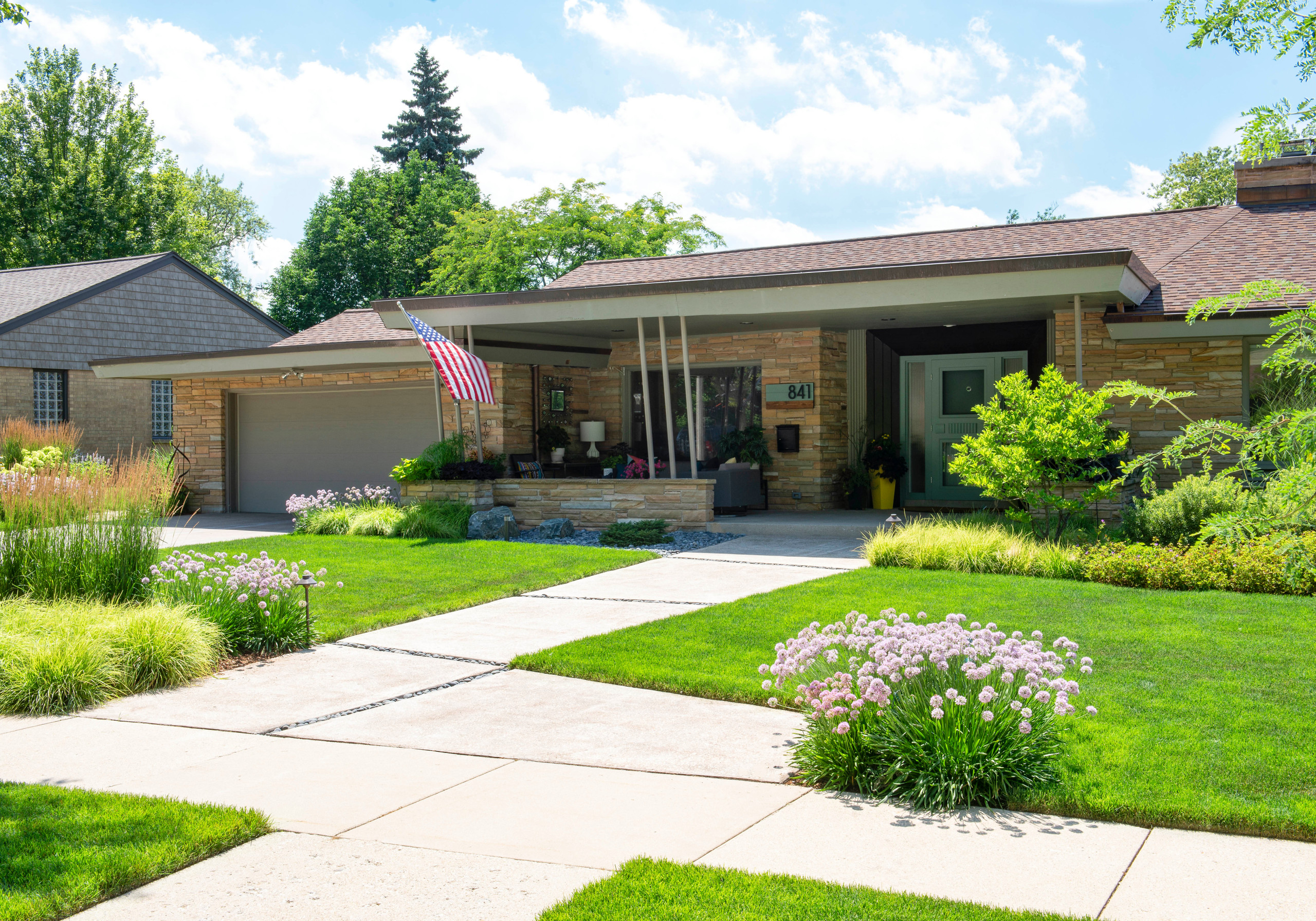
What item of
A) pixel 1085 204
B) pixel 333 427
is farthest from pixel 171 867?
pixel 1085 204

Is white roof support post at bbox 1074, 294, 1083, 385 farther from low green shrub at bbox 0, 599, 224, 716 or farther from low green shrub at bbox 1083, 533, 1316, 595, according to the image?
low green shrub at bbox 0, 599, 224, 716

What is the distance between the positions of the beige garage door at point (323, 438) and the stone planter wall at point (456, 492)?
2.62 meters

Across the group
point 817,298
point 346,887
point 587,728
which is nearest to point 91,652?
point 587,728

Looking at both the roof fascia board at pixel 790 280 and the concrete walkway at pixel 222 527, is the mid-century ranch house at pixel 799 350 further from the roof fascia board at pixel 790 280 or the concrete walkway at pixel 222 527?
the concrete walkway at pixel 222 527

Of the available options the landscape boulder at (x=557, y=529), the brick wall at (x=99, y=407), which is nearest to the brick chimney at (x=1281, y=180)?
the landscape boulder at (x=557, y=529)

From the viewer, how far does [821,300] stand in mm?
12719

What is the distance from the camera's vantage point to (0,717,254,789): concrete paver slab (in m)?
4.75

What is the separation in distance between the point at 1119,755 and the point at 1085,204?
52.2 meters

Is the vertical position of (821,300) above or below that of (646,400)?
above

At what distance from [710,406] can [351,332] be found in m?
6.94

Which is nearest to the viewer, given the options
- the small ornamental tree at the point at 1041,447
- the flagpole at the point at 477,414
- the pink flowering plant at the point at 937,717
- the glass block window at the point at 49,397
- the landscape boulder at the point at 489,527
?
the pink flowering plant at the point at 937,717

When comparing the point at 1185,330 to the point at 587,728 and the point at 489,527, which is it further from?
the point at 587,728

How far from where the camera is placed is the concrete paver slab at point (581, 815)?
3.86 m

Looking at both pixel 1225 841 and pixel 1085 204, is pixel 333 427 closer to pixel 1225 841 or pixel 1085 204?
pixel 1225 841
